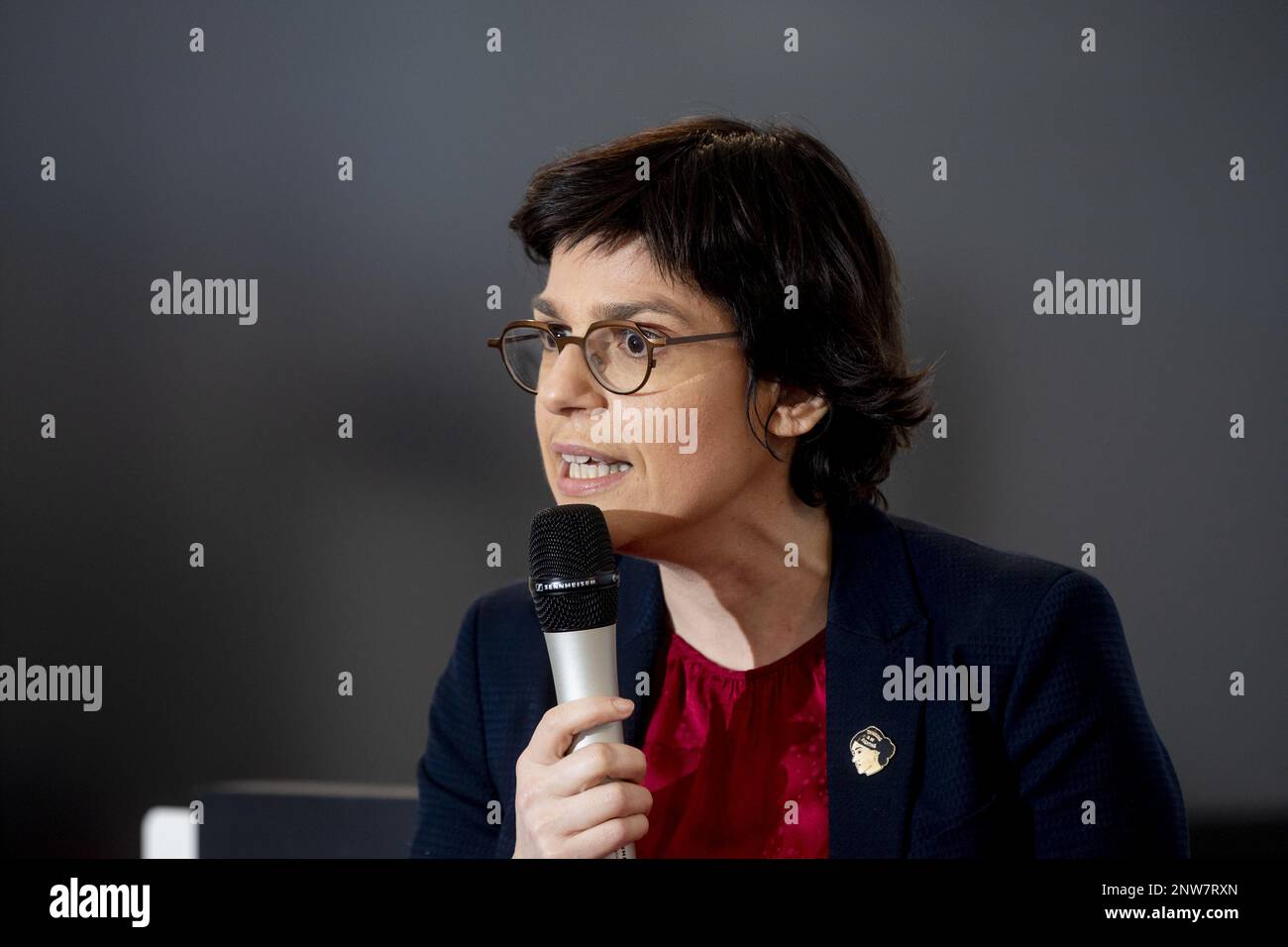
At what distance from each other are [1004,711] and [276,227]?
115cm

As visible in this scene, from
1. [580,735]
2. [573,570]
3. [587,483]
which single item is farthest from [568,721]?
[587,483]

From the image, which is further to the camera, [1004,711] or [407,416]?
[407,416]

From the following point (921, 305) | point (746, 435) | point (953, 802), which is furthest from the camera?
point (921, 305)

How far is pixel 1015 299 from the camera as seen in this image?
1564 mm

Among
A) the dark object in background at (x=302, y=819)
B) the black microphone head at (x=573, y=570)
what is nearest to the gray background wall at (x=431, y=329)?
the dark object in background at (x=302, y=819)

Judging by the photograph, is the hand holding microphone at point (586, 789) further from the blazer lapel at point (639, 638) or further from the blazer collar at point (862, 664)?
the blazer lapel at point (639, 638)

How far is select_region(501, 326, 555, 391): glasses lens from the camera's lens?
1536mm

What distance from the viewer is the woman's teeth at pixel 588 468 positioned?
146 cm

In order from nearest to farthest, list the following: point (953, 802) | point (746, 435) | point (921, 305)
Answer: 1. point (953, 802)
2. point (746, 435)
3. point (921, 305)

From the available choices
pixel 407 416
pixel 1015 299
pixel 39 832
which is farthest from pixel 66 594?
pixel 1015 299

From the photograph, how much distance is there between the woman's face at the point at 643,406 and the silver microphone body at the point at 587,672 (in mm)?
270

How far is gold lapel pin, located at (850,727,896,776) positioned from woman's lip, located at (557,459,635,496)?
17.0 inches

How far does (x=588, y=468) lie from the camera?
1.47m
